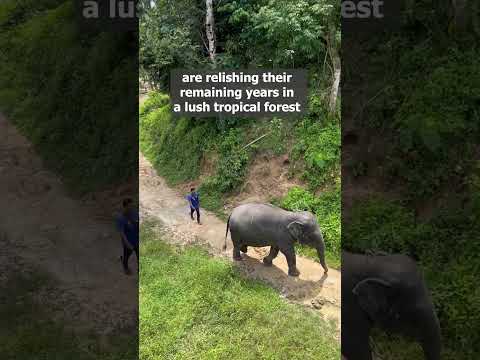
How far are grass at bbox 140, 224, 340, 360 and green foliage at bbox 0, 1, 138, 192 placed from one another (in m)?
4.84

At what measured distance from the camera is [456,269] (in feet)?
26.1

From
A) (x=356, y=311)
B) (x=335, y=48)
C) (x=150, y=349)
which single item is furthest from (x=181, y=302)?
(x=335, y=48)

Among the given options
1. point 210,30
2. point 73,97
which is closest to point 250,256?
point 210,30

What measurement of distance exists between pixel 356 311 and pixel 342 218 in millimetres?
3410

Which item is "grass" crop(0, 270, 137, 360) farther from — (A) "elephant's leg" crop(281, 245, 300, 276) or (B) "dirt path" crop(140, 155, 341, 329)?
(A) "elephant's leg" crop(281, 245, 300, 276)

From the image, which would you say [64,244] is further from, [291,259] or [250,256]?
[291,259]

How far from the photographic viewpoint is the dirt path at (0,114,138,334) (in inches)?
328

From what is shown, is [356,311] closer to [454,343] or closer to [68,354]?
[454,343]

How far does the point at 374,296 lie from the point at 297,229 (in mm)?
2624

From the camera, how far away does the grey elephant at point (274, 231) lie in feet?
28.5

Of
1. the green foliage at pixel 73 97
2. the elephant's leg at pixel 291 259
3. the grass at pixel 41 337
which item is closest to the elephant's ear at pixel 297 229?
the elephant's leg at pixel 291 259

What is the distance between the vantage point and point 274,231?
9008 millimetres


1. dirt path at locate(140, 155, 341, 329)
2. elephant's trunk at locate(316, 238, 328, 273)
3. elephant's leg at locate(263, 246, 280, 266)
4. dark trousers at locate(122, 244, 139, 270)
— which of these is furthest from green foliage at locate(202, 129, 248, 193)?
elephant's trunk at locate(316, 238, 328, 273)

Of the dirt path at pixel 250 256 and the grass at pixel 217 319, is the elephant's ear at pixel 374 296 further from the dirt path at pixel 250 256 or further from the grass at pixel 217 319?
the dirt path at pixel 250 256
